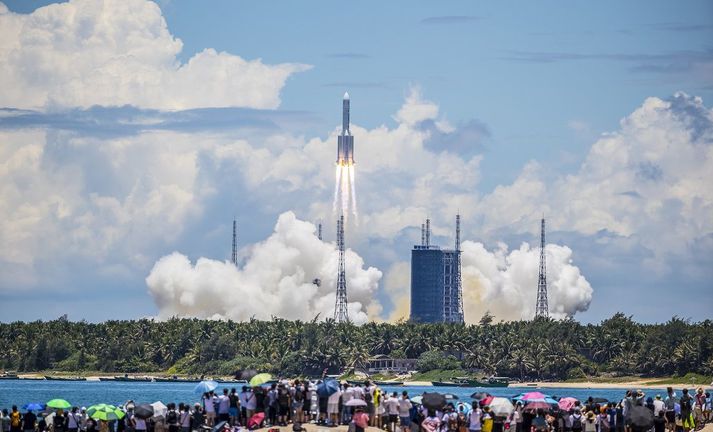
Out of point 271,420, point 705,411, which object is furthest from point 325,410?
point 705,411

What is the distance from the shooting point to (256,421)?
276ft

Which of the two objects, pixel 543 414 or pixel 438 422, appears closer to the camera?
pixel 438 422

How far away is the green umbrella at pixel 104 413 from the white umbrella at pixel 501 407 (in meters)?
19.4

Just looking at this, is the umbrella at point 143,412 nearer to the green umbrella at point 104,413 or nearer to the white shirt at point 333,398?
the green umbrella at point 104,413

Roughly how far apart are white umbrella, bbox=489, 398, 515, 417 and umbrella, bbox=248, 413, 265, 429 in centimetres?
1193

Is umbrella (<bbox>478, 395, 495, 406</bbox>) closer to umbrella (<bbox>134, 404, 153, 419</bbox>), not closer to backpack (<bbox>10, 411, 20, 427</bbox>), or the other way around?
umbrella (<bbox>134, 404, 153, 419</bbox>)

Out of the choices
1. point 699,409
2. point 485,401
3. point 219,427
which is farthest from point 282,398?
point 699,409

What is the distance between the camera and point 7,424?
86625 millimetres

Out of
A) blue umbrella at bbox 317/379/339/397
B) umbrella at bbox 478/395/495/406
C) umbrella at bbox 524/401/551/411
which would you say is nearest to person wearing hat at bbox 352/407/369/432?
blue umbrella at bbox 317/379/339/397

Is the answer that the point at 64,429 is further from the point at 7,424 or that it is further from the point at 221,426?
the point at 221,426

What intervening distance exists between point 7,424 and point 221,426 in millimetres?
12566

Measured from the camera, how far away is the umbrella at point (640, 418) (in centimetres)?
8250

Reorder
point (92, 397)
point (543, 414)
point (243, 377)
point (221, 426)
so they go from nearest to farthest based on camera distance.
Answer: point (221, 426), point (543, 414), point (243, 377), point (92, 397)

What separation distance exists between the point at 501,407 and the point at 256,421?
12.8 meters
